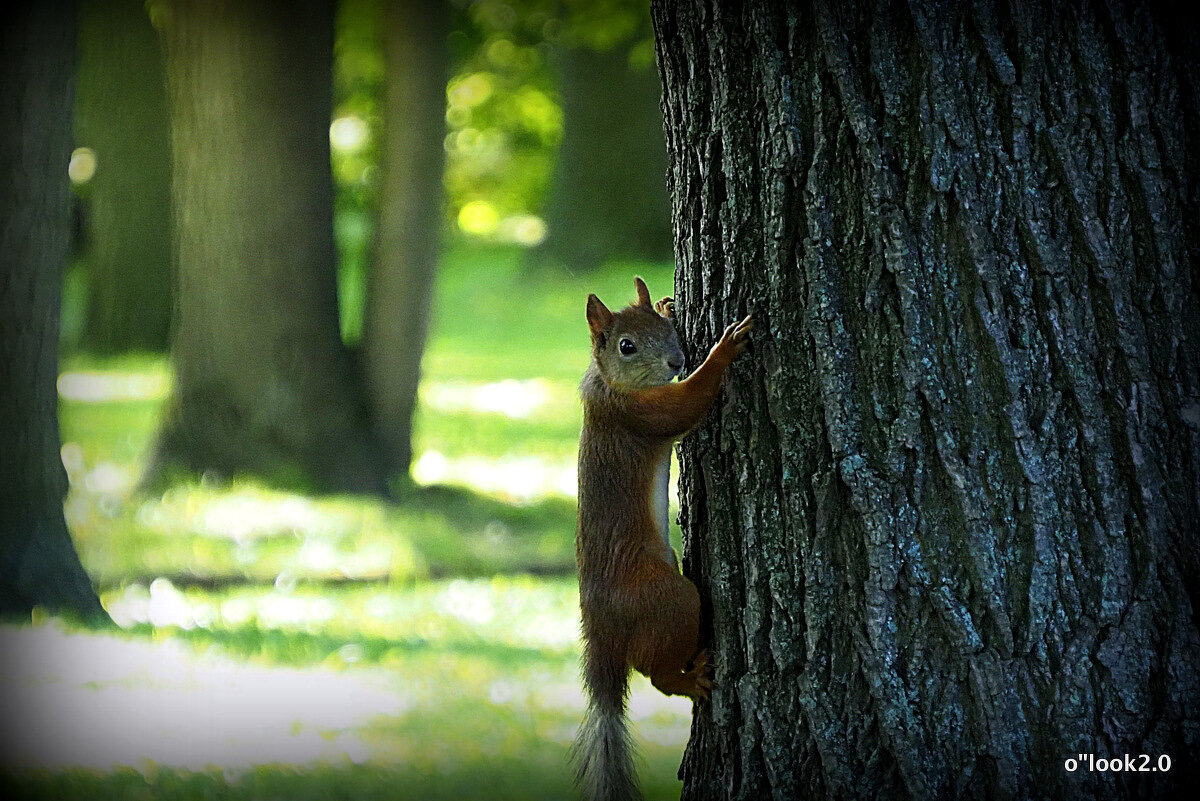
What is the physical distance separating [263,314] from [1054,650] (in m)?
6.65

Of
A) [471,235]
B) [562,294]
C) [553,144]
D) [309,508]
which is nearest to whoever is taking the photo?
[309,508]

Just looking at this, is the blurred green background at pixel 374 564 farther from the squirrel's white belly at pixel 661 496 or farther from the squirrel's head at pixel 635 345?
the squirrel's head at pixel 635 345


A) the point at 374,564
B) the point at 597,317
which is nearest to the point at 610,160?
the point at 374,564

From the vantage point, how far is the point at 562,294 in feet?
39.9

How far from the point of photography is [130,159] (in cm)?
876

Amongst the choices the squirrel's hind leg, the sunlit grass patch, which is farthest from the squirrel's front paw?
the sunlit grass patch

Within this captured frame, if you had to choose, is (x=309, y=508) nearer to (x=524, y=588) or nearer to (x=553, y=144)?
(x=524, y=588)

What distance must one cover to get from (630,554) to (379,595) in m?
3.93

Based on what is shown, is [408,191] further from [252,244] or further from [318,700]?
[318,700]

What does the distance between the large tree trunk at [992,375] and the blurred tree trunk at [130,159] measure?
7626mm

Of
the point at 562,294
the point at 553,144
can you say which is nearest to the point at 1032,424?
the point at 562,294

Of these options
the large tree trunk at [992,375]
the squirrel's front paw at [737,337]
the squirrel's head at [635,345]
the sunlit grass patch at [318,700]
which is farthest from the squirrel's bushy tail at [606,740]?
the sunlit grass patch at [318,700]

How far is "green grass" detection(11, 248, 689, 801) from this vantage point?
4102 mm

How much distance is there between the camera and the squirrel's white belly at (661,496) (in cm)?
268
